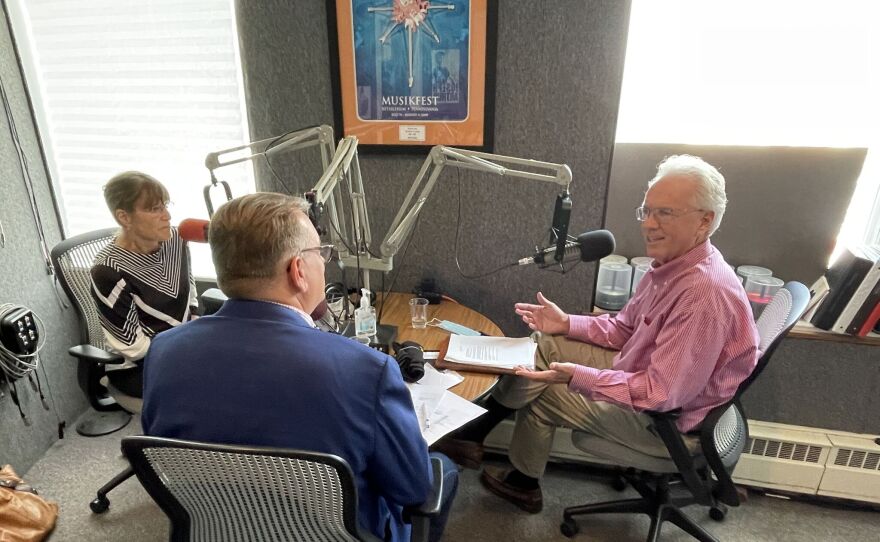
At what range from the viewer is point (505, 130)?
1.85 m

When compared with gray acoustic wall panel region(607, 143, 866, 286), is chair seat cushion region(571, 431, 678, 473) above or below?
below

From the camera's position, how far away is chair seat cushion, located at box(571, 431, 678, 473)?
60.6 inches

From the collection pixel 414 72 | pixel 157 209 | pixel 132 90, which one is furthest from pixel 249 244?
pixel 132 90

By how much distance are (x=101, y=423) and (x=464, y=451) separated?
158 cm

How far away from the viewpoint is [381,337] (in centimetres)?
168

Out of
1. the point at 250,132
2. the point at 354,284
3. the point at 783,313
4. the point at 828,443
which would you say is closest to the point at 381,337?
the point at 354,284

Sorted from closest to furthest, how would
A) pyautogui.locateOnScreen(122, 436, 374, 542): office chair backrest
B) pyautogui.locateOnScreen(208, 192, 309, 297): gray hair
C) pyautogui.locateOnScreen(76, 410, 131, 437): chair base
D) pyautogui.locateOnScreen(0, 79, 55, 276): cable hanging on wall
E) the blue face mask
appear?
pyautogui.locateOnScreen(122, 436, 374, 542): office chair backrest → pyautogui.locateOnScreen(208, 192, 309, 297): gray hair → the blue face mask → pyautogui.locateOnScreen(0, 79, 55, 276): cable hanging on wall → pyautogui.locateOnScreen(76, 410, 131, 437): chair base

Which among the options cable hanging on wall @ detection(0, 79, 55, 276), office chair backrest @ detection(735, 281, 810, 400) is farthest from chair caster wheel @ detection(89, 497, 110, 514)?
office chair backrest @ detection(735, 281, 810, 400)

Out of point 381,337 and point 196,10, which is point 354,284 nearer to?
point 381,337

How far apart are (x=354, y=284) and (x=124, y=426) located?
1.21 m

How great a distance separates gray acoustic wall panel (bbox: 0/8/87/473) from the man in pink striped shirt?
183 centimetres

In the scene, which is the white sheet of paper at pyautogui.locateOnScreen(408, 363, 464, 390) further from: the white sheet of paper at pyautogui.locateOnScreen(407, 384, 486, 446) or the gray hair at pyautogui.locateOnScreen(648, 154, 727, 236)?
the gray hair at pyautogui.locateOnScreen(648, 154, 727, 236)

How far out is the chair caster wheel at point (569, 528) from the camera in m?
1.83

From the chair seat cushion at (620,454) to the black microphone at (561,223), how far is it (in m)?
0.56
